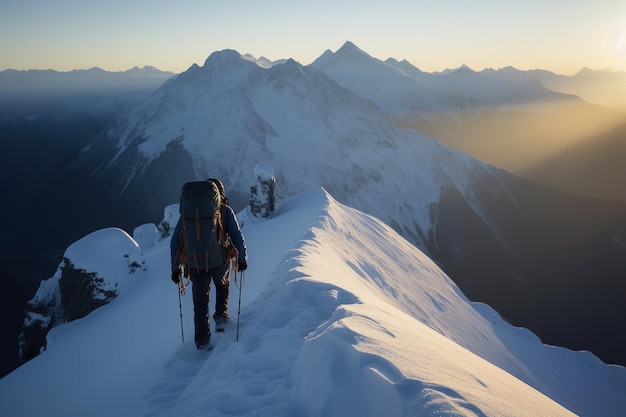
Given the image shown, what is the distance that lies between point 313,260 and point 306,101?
10010 centimetres

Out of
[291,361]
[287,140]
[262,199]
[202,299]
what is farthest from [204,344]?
[287,140]

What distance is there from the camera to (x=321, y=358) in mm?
4680

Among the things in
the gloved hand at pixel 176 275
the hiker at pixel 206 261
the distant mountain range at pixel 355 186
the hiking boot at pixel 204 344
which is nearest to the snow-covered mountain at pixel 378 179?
the distant mountain range at pixel 355 186

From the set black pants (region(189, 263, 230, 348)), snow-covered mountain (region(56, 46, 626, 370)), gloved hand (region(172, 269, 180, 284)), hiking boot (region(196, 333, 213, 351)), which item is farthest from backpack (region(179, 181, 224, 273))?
snow-covered mountain (region(56, 46, 626, 370))

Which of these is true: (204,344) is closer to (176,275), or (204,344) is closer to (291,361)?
(176,275)

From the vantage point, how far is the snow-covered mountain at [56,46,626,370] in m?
71.2

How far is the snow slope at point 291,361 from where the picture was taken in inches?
165

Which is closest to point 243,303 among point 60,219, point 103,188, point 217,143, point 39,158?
point 217,143

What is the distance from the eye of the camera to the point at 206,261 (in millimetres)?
6758

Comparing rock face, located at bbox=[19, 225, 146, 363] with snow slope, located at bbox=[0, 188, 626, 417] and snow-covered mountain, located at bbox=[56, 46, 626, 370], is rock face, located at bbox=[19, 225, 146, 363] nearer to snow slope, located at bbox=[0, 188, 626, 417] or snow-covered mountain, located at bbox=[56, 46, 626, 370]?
snow slope, located at bbox=[0, 188, 626, 417]

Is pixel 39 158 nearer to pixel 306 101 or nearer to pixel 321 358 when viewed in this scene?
pixel 306 101

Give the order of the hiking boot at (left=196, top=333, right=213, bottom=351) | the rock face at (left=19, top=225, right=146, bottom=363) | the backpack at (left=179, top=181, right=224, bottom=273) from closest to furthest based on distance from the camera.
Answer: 1. the backpack at (left=179, top=181, right=224, bottom=273)
2. the hiking boot at (left=196, top=333, right=213, bottom=351)
3. the rock face at (left=19, top=225, right=146, bottom=363)

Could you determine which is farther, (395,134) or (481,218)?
(395,134)

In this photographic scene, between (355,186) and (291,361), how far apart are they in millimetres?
84187
